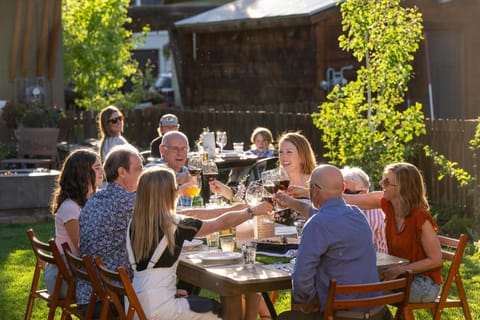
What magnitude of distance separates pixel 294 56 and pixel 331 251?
45.4 ft

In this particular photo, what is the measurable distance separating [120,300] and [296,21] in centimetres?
1274

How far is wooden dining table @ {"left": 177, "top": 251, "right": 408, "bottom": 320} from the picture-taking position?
208 inches

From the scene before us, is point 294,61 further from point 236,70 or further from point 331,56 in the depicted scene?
point 236,70

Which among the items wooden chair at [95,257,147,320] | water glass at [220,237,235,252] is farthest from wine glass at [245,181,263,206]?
wooden chair at [95,257,147,320]

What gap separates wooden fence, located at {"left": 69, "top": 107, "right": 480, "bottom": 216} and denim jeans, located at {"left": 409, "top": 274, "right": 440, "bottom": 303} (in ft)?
17.8

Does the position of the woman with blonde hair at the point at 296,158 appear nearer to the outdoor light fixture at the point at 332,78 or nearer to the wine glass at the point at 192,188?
the wine glass at the point at 192,188

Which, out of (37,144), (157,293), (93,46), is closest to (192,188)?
(157,293)

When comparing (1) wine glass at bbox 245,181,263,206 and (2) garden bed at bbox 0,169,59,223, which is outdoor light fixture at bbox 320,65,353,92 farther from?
(1) wine glass at bbox 245,181,263,206

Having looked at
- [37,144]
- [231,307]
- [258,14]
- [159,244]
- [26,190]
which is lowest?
[231,307]

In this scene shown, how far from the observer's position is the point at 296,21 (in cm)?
1822

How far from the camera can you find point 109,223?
19.9 feet

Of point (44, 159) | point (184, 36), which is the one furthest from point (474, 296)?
point (184, 36)

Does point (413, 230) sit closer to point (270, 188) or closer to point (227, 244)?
point (270, 188)

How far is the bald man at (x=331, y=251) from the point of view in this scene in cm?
523
